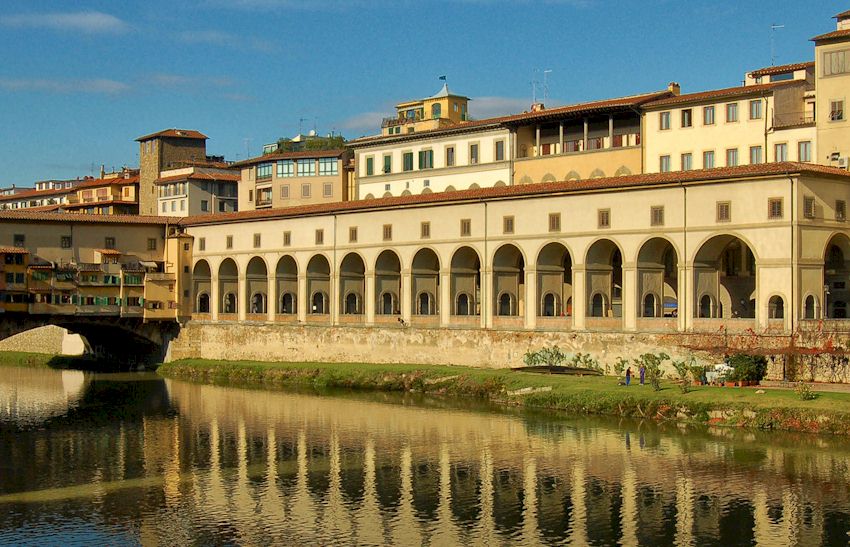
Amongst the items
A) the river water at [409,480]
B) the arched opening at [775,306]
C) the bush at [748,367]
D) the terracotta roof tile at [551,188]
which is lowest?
the river water at [409,480]

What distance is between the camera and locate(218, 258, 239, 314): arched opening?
81562mm

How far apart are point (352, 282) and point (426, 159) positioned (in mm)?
13404

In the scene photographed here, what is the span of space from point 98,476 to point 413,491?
1102cm

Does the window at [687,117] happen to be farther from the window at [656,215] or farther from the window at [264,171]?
the window at [264,171]

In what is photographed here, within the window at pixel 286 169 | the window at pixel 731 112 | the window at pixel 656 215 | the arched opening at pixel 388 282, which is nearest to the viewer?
the window at pixel 656 215

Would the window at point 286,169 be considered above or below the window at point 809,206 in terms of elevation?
above

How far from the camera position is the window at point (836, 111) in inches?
2383

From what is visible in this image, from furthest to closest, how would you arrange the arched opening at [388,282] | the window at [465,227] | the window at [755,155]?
the arched opening at [388,282] → the window at [465,227] → the window at [755,155]

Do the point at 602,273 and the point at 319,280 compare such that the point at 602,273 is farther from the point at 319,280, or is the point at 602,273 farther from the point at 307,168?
the point at 307,168

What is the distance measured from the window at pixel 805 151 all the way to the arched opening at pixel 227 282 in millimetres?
38366

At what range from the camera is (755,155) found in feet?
211

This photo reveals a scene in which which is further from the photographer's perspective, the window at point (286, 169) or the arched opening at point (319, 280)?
the window at point (286, 169)

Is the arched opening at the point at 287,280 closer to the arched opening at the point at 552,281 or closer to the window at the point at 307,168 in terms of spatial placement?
the arched opening at the point at 552,281

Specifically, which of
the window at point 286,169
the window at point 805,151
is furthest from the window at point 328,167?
the window at point 805,151
